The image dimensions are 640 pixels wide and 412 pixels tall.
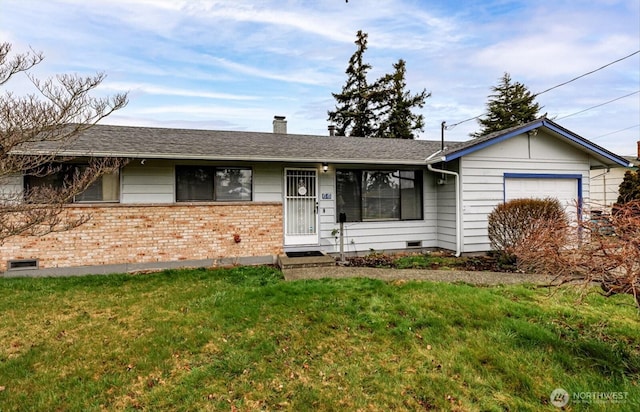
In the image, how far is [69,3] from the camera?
24.0ft

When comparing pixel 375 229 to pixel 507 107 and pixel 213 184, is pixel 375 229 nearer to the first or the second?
pixel 213 184

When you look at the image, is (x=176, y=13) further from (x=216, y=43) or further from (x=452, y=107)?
(x=452, y=107)

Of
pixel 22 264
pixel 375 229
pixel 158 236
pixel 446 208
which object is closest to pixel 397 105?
pixel 446 208

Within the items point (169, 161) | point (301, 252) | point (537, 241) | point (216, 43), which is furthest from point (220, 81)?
point (537, 241)

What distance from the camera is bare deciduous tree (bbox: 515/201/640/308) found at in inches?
101

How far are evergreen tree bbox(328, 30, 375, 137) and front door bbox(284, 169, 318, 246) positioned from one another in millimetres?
19086

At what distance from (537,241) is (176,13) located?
9.94 m

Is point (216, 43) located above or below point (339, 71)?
below

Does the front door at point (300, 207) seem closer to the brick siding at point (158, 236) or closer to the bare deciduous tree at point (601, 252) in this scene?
the brick siding at point (158, 236)

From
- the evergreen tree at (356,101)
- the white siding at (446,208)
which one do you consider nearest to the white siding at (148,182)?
the white siding at (446,208)

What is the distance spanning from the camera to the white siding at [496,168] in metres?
8.34

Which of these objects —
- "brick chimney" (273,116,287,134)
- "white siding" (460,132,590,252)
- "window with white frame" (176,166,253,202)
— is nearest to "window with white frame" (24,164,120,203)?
"window with white frame" (176,166,253,202)

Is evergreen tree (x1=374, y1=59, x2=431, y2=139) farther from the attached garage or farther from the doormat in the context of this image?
the doormat

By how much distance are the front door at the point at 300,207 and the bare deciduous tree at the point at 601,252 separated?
5644 mm
